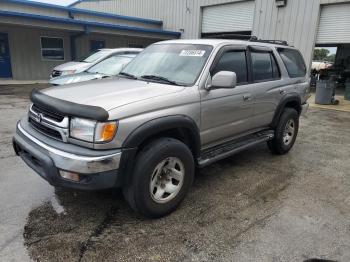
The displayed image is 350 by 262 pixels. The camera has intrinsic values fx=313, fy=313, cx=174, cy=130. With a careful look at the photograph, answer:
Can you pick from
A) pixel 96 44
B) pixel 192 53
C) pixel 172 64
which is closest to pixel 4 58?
pixel 96 44

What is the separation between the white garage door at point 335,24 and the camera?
42.4ft

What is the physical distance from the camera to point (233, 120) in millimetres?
4215

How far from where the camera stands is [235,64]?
4266mm

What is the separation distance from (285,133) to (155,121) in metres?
3.26

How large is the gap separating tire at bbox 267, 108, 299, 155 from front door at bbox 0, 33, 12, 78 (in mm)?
15918

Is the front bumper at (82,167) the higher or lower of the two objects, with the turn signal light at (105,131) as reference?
lower

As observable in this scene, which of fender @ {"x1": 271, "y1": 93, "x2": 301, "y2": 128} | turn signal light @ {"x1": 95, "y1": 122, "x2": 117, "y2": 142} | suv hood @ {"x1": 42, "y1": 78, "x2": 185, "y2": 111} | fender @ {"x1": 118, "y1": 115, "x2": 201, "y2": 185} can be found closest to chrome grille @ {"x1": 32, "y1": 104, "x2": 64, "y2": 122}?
suv hood @ {"x1": 42, "y1": 78, "x2": 185, "y2": 111}

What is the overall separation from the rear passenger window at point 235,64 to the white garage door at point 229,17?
13.3 meters

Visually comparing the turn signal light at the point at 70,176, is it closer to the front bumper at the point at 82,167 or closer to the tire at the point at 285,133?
the front bumper at the point at 82,167

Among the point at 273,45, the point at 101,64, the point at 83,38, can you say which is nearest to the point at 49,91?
the point at 273,45

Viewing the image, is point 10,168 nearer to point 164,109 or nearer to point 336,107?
point 164,109

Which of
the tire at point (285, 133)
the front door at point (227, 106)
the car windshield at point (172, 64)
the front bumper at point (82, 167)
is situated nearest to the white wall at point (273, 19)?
the tire at point (285, 133)

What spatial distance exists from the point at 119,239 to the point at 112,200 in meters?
0.80

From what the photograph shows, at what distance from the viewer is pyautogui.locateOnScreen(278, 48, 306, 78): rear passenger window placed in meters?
5.34
